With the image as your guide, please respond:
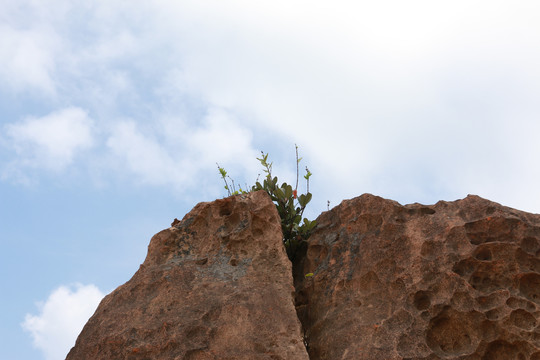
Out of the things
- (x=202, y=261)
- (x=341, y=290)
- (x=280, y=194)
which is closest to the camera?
(x=341, y=290)

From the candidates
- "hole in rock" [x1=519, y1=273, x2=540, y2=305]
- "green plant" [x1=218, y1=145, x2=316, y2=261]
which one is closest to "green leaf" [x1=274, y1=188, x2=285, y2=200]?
"green plant" [x1=218, y1=145, x2=316, y2=261]

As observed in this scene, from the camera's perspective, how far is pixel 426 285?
4836 mm

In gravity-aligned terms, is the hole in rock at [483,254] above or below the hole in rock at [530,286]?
above

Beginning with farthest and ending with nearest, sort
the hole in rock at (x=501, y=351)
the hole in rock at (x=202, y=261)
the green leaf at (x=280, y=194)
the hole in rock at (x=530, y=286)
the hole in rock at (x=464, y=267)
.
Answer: the green leaf at (x=280, y=194) → the hole in rock at (x=202, y=261) → the hole in rock at (x=464, y=267) → the hole in rock at (x=530, y=286) → the hole in rock at (x=501, y=351)

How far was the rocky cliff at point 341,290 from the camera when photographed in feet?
15.1

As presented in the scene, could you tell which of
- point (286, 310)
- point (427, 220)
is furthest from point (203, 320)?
point (427, 220)

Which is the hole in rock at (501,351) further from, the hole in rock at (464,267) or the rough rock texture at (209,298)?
the rough rock texture at (209,298)

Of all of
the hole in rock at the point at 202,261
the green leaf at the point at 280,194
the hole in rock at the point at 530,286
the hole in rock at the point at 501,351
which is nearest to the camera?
the hole in rock at the point at 501,351

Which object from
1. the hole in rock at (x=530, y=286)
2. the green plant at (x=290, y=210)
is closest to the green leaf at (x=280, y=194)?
the green plant at (x=290, y=210)

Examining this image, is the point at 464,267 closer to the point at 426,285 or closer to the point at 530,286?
the point at 426,285

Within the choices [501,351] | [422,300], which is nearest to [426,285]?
[422,300]

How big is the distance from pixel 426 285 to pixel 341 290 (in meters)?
0.73

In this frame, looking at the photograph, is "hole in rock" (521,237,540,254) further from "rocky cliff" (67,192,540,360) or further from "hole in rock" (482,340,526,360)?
"hole in rock" (482,340,526,360)

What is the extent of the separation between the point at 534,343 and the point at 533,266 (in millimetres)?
668
